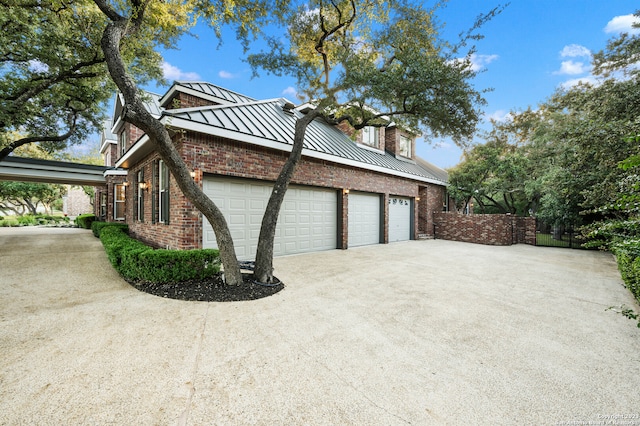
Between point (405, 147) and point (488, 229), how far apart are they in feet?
21.5

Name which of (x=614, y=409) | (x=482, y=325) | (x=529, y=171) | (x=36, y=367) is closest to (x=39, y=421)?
(x=36, y=367)

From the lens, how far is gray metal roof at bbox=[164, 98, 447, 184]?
618 centimetres

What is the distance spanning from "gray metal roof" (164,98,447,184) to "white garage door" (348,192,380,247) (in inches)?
56.4

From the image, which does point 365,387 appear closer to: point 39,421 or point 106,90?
point 39,421

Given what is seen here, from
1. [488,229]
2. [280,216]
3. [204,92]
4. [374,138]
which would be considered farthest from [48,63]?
[488,229]

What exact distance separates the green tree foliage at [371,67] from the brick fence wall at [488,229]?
25.1 feet

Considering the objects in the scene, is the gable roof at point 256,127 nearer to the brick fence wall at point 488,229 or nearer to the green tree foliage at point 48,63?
the green tree foliage at point 48,63

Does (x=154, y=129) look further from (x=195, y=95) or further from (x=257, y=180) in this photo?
(x=195, y=95)

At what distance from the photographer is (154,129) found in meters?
3.88

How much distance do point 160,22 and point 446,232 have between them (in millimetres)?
14578

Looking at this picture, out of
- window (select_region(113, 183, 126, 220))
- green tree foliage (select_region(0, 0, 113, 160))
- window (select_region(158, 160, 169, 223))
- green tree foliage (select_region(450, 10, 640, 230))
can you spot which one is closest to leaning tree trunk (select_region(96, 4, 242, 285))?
window (select_region(158, 160, 169, 223))

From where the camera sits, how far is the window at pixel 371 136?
506 inches


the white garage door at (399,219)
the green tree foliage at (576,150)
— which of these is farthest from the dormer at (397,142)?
the green tree foliage at (576,150)

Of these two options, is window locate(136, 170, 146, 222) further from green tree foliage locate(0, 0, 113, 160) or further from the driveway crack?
the driveway crack
